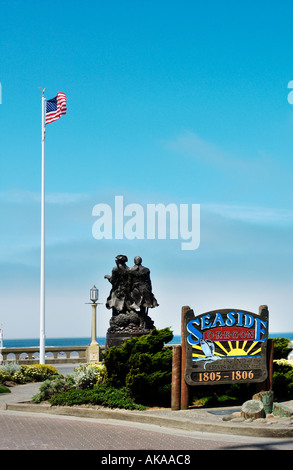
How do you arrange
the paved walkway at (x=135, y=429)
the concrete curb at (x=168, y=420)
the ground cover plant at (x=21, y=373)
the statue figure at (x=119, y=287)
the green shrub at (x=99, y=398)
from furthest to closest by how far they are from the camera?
the statue figure at (x=119, y=287), the ground cover plant at (x=21, y=373), the green shrub at (x=99, y=398), the concrete curb at (x=168, y=420), the paved walkway at (x=135, y=429)

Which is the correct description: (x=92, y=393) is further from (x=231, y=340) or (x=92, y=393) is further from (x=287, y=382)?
(x=287, y=382)

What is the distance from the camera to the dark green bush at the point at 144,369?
1472cm

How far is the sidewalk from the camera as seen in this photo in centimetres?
1145

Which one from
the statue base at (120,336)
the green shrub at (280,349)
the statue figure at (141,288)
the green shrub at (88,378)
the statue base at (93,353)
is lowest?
the statue base at (93,353)

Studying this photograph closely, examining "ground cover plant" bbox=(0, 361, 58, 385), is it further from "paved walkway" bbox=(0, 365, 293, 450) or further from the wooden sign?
the wooden sign

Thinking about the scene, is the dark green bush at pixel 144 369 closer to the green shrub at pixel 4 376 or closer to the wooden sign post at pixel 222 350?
the wooden sign post at pixel 222 350

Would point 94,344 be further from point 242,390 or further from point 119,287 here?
point 242,390

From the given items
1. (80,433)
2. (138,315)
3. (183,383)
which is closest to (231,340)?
(183,383)

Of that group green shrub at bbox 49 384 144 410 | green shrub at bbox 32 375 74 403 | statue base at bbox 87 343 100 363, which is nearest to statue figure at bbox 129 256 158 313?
green shrub at bbox 32 375 74 403

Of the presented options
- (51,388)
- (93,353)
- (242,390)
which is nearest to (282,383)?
(242,390)

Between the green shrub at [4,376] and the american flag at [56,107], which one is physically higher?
the american flag at [56,107]

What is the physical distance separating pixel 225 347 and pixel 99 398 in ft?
10.9

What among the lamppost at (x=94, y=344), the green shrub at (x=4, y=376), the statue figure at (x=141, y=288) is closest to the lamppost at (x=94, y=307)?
the lamppost at (x=94, y=344)

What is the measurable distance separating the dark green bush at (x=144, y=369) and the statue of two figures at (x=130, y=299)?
721 centimetres
